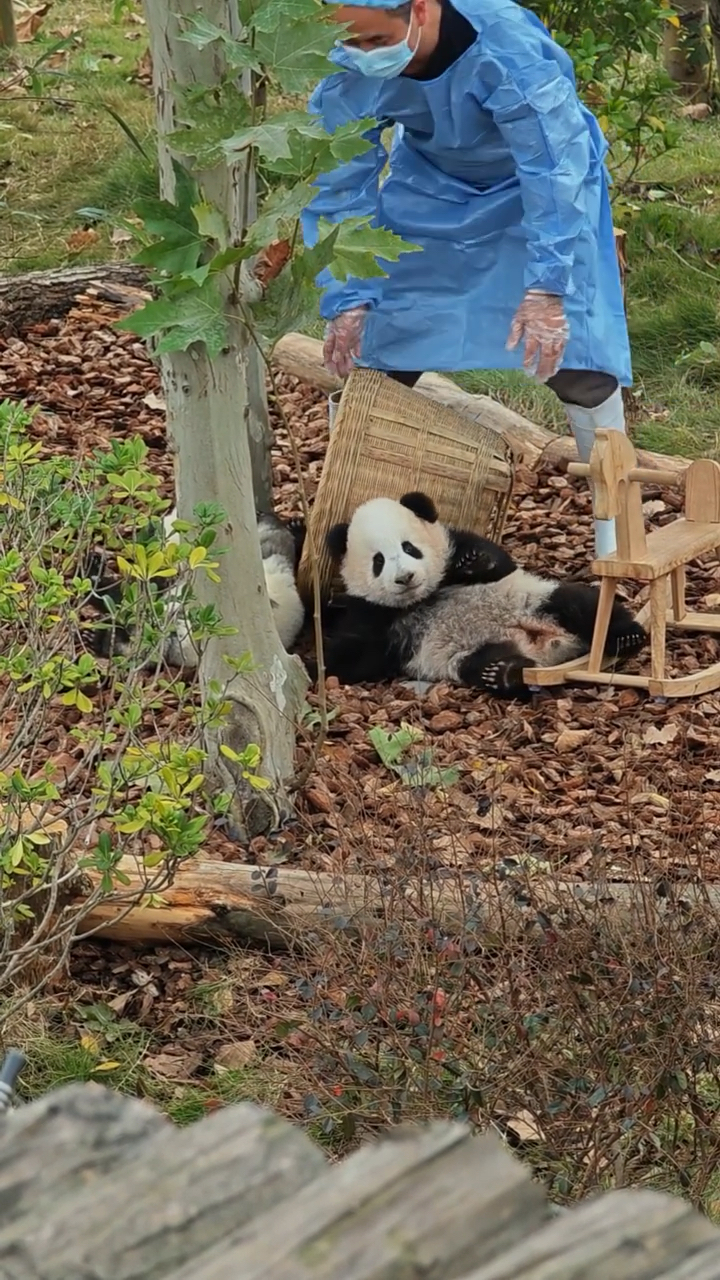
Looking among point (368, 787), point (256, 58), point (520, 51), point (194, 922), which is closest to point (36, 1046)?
point (194, 922)

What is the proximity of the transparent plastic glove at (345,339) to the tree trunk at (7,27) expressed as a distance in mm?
4942

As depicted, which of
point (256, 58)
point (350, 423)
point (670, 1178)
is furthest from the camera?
point (350, 423)

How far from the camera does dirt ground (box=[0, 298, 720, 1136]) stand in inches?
114

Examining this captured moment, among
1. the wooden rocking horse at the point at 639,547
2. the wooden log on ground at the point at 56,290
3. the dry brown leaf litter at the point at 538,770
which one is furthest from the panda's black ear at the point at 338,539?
the wooden log on ground at the point at 56,290

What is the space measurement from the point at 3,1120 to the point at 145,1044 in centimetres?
211

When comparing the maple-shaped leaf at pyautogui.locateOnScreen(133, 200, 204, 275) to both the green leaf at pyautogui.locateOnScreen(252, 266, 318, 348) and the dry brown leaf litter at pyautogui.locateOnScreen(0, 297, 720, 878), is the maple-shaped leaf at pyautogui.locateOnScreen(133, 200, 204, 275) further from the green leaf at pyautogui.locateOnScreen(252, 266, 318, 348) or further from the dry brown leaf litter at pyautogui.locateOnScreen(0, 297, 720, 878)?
the dry brown leaf litter at pyautogui.locateOnScreen(0, 297, 720, 878)

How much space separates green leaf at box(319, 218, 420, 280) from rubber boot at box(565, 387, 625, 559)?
1.70 meters

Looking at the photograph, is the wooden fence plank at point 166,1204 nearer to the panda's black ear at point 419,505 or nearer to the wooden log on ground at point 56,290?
the panda's black ear at point 419,505

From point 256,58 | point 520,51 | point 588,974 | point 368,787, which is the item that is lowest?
point 368,787

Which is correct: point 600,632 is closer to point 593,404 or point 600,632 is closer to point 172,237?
point 593,404

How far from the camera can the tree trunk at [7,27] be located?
8.58m

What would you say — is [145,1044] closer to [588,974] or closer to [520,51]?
[588,974]

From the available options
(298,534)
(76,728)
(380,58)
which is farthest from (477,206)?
(76,728)

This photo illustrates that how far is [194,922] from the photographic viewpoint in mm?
3033
